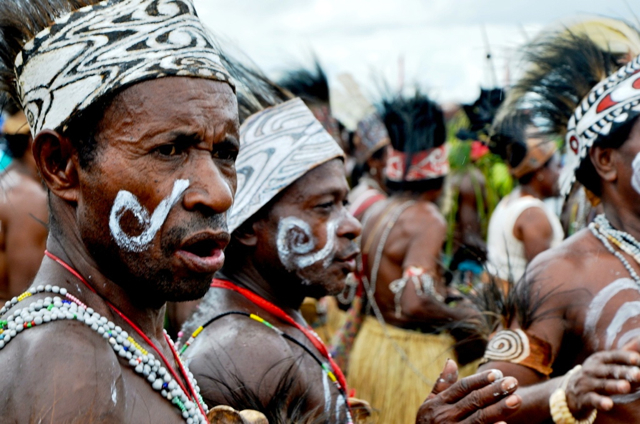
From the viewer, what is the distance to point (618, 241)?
3.02 metres

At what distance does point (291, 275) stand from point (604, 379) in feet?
4.10

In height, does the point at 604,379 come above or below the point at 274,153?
below

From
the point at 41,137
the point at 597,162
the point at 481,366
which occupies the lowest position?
the point at 481,366

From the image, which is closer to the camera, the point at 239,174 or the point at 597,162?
the point at 239,174

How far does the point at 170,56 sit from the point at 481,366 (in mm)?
1877

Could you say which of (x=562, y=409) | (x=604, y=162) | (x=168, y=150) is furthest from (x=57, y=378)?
(x=604, y=162)

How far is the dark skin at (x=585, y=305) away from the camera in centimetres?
250

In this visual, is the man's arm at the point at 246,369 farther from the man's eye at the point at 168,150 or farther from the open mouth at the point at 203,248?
the man's eye at the point at 168,150

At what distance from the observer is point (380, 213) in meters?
6.32

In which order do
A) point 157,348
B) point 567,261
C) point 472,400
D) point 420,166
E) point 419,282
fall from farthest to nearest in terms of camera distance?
point 420,166 < point 419,282 < point 567,261 < point 472,400 < point 157,348

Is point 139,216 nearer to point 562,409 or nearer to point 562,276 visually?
point 562,409

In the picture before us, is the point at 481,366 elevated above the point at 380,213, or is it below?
above

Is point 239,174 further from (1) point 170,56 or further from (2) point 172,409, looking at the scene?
(2) point 172,409

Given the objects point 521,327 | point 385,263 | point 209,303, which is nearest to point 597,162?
point 521,327
